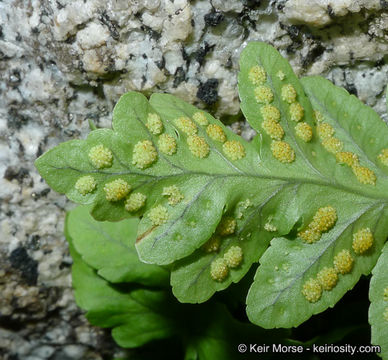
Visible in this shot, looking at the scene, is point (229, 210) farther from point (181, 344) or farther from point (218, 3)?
point (181, 344)

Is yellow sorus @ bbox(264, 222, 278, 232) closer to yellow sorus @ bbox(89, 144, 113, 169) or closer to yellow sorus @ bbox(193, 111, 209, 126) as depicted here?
yellow sorus @ bbox(193, 111, 209, 126)

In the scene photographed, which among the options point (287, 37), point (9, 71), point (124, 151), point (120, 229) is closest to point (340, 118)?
point (287, 37)

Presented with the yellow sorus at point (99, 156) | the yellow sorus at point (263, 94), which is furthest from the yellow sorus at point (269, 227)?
the yellow sorus at point (99, 156)

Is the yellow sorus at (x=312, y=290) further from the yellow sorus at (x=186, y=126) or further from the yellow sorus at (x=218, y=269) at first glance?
the yellow sorus at (x=186, y=126)

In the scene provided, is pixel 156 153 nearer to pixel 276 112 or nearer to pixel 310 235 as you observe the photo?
pixel 276 112

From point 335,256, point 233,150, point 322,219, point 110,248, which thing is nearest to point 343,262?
point 335,256

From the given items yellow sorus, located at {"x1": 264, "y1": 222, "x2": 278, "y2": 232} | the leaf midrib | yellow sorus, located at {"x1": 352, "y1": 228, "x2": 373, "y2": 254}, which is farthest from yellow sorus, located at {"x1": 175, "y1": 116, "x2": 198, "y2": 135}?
yellow sorus, located at {"x1": 352, "y1": 228, "x2": 373, "y2": 254}
